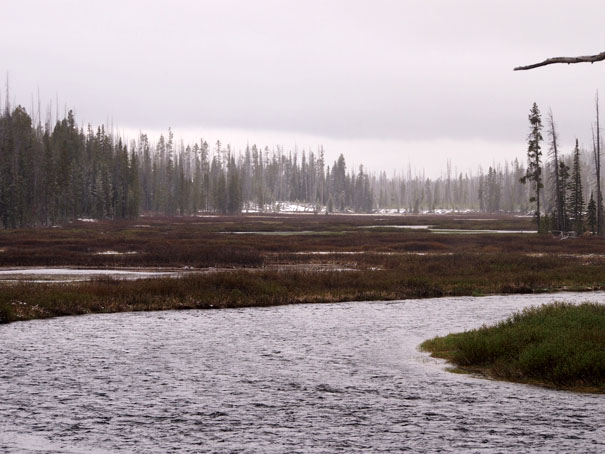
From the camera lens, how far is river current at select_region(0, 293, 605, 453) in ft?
40.5

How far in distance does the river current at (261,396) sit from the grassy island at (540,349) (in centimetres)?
65

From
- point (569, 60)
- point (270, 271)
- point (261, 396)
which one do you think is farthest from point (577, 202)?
point (569, 60)

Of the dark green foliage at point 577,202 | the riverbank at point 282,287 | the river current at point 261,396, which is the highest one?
the dark green foliage at point 577,202

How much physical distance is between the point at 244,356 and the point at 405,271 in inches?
874

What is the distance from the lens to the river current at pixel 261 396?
40.5ft

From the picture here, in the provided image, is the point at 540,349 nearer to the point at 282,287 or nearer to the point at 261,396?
the point at 261,396

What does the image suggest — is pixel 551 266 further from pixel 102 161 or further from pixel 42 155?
pixel 102 161

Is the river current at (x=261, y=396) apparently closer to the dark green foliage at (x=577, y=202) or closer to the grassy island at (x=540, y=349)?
the grassy island at (x=540, y=349)

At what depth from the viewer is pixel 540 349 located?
17281 mm

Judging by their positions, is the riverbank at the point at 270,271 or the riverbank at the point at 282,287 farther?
the riverbank at the point at 270,271

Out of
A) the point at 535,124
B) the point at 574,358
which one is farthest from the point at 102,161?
the point at 574,358

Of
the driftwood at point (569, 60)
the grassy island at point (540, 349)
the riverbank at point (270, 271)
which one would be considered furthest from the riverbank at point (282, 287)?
the driftwood at point (569, 60)

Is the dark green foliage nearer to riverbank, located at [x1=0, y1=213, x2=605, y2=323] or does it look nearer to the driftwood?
riverbank, located at [x1=0, y1=213, x2=605, y2=323]

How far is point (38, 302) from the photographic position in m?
27.7
